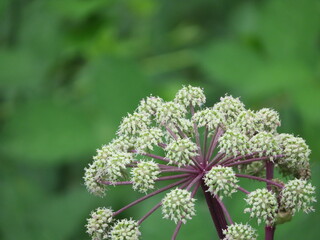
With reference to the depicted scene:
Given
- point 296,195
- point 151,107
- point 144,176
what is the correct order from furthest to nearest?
point 151,107, point 144,176, point 296,195

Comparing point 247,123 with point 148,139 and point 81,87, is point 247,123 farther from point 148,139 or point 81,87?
point 81,87

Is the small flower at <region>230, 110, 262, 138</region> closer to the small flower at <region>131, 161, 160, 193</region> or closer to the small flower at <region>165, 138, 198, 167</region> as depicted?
the small flower at <region>165, 138, 198, 167</region>

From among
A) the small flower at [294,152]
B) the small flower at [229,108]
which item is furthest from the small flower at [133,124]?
the small flower at [294,152]

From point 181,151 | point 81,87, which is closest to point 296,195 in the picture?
point 181,151

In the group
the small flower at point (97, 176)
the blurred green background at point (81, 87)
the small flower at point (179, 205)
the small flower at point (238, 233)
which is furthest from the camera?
the blurred green background at point (81, 87)

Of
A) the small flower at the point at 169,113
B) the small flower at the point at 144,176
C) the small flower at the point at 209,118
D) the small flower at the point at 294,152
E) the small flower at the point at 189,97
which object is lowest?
the small flower at the point at 294,152

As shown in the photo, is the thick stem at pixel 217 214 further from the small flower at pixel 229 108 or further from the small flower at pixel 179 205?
the small flower at pixel 229 108
